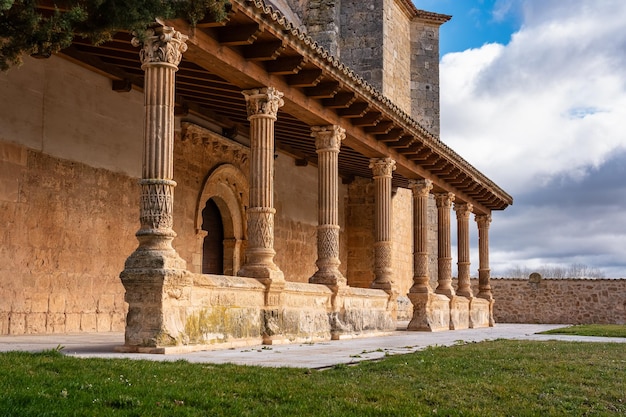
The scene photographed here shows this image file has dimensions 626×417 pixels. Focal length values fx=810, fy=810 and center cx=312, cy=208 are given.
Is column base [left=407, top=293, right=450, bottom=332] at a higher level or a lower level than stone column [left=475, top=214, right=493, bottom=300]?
lower

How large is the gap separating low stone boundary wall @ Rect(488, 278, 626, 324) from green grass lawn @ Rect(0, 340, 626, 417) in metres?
20.6

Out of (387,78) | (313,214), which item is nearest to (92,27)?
(313,214)

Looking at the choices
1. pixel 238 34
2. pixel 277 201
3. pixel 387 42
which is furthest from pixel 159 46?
pixel 387 42

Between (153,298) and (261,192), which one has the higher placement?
(261,192)

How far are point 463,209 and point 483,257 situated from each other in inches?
97.6

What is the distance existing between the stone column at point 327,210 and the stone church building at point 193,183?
26 millimetres

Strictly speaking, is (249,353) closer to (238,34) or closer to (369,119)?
(238,34)

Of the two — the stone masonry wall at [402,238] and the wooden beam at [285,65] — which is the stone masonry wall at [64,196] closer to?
the wooden beam at [285,65]

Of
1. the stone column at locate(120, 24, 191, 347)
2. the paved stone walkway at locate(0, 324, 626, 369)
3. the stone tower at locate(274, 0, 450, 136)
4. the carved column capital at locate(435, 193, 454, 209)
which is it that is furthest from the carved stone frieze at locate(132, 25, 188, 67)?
the stone tower at locate(274, 0, 450, 136)

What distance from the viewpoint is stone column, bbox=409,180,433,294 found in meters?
16.9

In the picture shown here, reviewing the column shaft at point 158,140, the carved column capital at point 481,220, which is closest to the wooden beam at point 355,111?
the column shaft at point 158,140

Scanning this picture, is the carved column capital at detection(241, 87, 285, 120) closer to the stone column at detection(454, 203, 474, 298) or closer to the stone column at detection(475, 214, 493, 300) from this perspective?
the stone column at detection(454, 203, 474, 298)

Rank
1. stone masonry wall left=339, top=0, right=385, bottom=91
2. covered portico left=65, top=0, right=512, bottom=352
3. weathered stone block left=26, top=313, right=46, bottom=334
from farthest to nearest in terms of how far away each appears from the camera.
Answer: stone masonry wall left=339, top=0, right=385, bottom=91 → weathered stone block left=26, top=313, right=46, bottom=334 → covered portico left=65, top=0, right=512, bottom=352

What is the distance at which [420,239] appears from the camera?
1731cm
